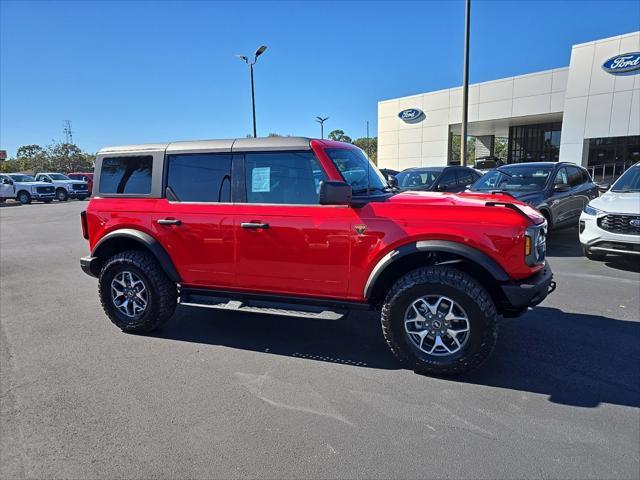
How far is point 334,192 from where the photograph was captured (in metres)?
3.38

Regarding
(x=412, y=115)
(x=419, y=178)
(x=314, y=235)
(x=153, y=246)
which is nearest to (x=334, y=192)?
(x=314, y=235)

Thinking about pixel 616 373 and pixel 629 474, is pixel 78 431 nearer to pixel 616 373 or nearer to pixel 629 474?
pixel 629 474

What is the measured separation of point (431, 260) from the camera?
3.69 meters

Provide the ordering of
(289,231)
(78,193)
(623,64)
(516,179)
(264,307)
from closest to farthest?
(289,231) < (264,307) < (516,179) < (623,64) < (78,193)

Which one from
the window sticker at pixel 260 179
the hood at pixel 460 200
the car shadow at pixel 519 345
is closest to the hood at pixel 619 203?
the car shadow at pixel 519 345

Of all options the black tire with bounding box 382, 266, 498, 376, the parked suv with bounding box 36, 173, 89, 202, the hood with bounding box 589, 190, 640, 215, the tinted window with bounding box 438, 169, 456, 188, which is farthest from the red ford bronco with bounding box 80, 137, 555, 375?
the parked suv with bounding box 36, 173, 89, 202

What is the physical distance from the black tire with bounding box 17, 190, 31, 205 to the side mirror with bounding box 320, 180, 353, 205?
28972mm

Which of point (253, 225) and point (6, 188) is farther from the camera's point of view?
point (6, 188)

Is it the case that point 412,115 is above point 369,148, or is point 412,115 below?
above

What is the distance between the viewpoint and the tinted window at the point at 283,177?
12.6 ft

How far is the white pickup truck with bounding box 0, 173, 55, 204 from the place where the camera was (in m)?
26.0

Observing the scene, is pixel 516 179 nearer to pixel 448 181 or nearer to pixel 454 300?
pixel 448 181

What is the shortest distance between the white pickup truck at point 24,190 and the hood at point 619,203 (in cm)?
2895

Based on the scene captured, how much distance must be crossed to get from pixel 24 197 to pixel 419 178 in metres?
26.1
